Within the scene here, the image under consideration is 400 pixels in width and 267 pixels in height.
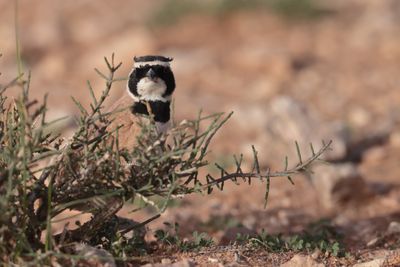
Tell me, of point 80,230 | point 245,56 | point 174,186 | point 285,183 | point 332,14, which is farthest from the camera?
point 332,14

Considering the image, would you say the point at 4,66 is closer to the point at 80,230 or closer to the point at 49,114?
the point at 49,114

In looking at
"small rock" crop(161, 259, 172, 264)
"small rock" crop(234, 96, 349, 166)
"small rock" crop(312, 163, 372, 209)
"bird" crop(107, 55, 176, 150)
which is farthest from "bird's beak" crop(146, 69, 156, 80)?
"small rock" crop(234, 96, 349, 166)

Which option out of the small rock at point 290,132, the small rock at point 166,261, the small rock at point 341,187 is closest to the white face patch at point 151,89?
the small rock at point 166,261

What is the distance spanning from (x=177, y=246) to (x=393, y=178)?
11.6 feet

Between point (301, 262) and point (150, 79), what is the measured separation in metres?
1.19

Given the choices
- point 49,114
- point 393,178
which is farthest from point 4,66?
point 393,178

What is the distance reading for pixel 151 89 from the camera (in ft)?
13.7

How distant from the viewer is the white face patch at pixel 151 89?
164 inches

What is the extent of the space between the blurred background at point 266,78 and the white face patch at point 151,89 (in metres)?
1.23

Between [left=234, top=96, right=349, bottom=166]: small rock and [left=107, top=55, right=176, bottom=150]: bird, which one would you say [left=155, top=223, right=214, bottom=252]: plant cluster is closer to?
[left=107, top=55, right=176, bottom=150]: bird

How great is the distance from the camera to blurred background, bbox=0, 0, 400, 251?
20.4 feet

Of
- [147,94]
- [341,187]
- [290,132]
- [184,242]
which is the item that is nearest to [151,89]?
[147,94]

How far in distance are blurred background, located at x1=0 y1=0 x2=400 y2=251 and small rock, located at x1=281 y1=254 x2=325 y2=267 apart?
1.43m

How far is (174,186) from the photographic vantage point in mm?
3346
